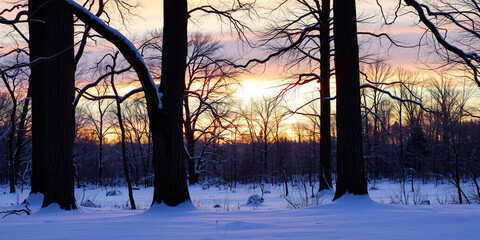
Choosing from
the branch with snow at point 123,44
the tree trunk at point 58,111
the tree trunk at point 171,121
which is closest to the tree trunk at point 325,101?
the tree trunk at point 171,121

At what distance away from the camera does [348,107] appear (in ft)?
25.7

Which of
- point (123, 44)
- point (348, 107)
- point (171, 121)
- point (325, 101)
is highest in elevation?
point (325, 101)

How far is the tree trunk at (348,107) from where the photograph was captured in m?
7.67

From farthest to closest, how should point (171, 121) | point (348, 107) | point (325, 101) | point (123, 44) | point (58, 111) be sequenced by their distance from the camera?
point (325, 101) → point (58, 111) → point (348, 107) → point (171, 121) → point (123, 44)

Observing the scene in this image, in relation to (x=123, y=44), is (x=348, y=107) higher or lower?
lower

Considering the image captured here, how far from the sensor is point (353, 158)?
770 cm

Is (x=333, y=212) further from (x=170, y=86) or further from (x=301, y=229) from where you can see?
(x=170, y=86)

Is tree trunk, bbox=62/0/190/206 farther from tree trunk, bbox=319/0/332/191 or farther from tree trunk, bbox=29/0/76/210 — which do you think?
tree trunk, bbox=319/0/332/191

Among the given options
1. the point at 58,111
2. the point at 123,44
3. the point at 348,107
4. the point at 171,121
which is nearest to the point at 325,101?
the point at 348,107

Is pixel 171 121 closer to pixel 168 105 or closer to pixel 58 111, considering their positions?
pixel 168 105

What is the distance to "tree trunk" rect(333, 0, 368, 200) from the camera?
7668 millimetres

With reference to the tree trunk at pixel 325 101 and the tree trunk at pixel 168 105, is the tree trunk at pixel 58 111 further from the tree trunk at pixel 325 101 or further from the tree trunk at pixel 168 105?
the tree trunk at pixel 325 101

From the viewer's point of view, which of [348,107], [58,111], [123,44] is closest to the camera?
[123,44]

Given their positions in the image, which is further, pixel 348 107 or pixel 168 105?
pixel 348 107
